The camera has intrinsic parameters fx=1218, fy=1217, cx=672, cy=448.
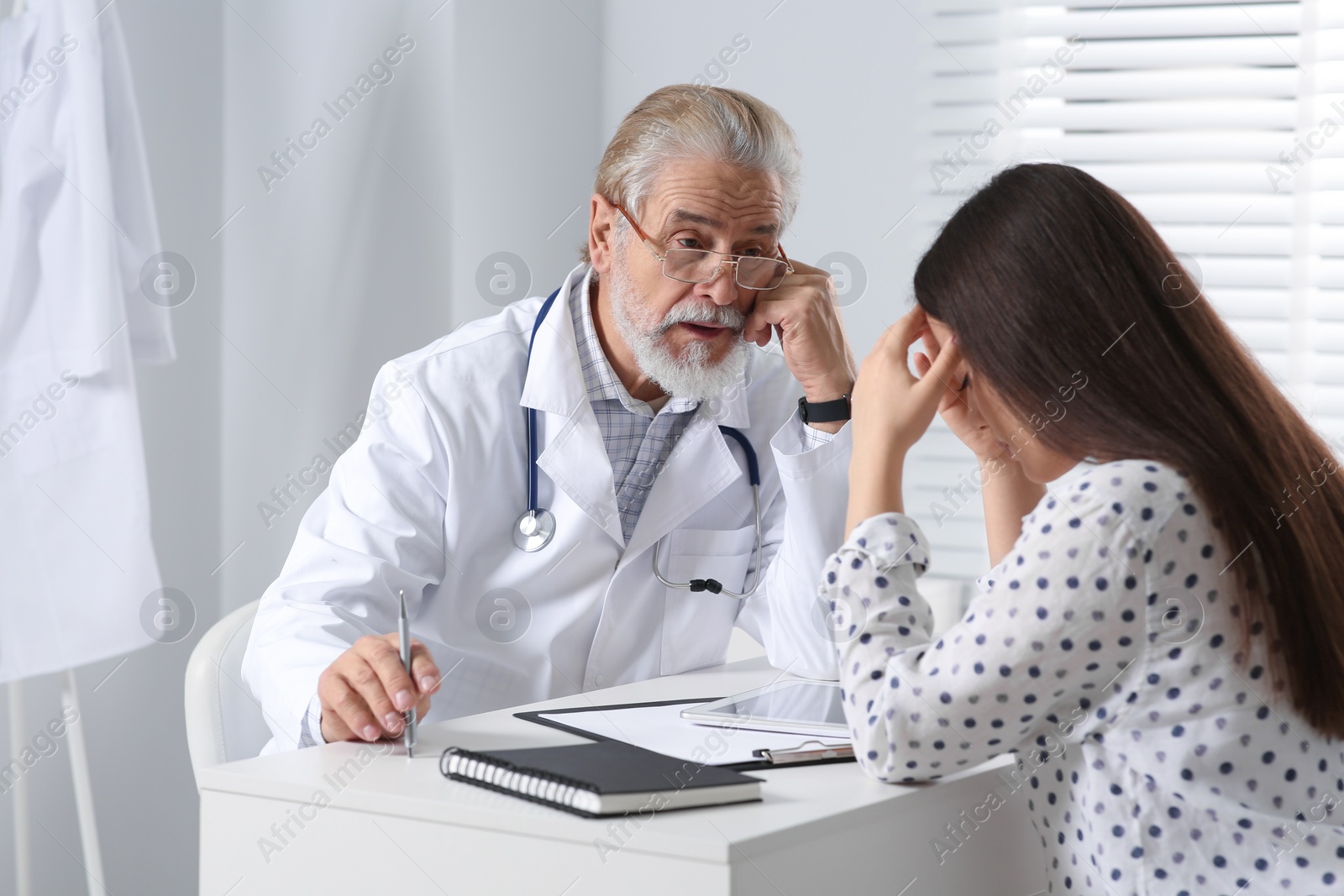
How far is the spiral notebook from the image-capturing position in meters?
0.89

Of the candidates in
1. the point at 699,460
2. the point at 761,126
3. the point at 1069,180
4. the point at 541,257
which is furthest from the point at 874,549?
the point at 541,257

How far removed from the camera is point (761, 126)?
1760mm

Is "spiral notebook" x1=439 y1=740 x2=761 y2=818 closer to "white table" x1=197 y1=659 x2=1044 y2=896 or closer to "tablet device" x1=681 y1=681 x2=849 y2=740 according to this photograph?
"white table" x1=197 y1=659 x2=1044 y2=896

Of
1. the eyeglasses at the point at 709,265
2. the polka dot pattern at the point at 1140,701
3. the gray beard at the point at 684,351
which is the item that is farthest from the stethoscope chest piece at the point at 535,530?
the polka dot pattern at the point at 1140,701

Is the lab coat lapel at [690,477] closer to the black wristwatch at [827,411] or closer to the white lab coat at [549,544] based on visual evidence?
the white lab coat at [549,544]

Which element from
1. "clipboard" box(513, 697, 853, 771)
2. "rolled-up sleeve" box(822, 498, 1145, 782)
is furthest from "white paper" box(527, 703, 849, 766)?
"rolled-up sleeve" box(822, 498, 1145, 782)

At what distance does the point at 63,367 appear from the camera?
180cm

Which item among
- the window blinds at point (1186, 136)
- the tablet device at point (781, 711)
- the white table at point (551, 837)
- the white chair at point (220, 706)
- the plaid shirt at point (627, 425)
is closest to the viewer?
the white table at point (551, 837)

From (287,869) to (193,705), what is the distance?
2.03ft

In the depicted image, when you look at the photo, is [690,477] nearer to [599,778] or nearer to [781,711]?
[781,711]

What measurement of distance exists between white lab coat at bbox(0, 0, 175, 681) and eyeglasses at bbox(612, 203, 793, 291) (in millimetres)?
834

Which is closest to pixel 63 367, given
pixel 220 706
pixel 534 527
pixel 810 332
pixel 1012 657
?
pixel 220 706

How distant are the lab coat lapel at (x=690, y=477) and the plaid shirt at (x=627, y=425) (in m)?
0.03

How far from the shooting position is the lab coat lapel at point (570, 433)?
1.66 meters
